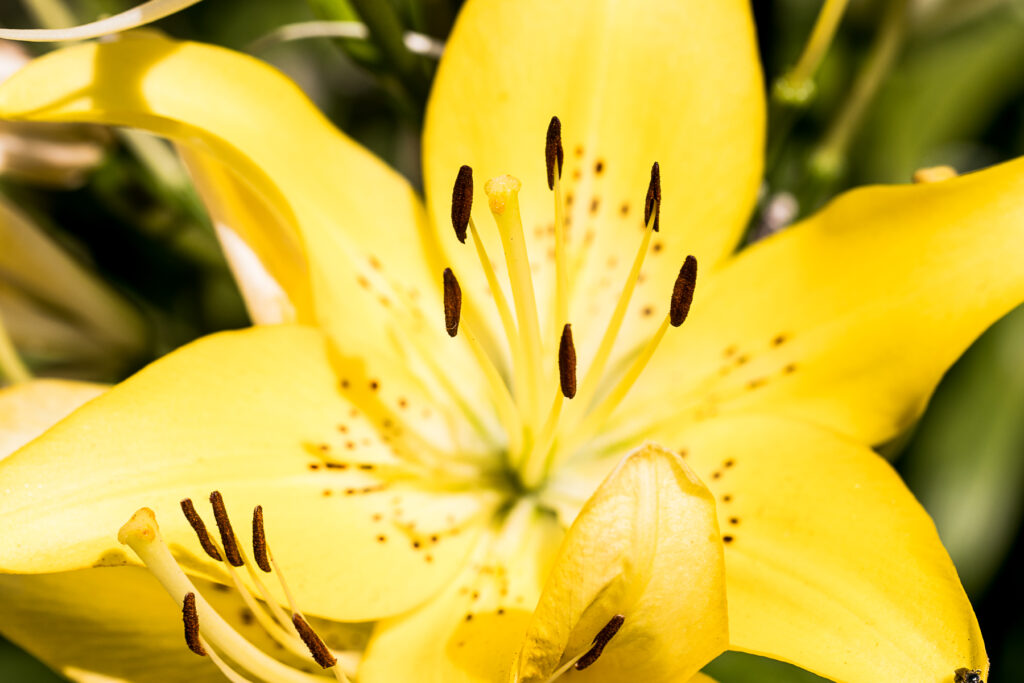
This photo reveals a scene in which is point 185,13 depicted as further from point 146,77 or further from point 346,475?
point 346,475

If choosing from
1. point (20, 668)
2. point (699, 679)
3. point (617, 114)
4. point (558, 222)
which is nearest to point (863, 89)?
point (617, 114)

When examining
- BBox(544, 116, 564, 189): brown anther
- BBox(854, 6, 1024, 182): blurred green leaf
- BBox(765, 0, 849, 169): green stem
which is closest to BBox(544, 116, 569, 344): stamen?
BBox(544, 116, 564, 189): brown anther

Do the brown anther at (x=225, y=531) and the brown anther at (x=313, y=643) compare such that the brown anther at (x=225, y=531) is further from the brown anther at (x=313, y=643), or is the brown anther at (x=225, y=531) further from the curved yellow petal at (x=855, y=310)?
the curved yellow petal at (x=855, y=310)

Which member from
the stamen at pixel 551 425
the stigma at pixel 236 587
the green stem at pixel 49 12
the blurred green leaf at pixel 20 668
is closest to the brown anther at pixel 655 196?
the stamen at pixel 551 425

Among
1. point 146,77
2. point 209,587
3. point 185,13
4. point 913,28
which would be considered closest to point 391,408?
point 209,587

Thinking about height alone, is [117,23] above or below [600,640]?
above

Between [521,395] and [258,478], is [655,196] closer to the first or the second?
[521,395]
